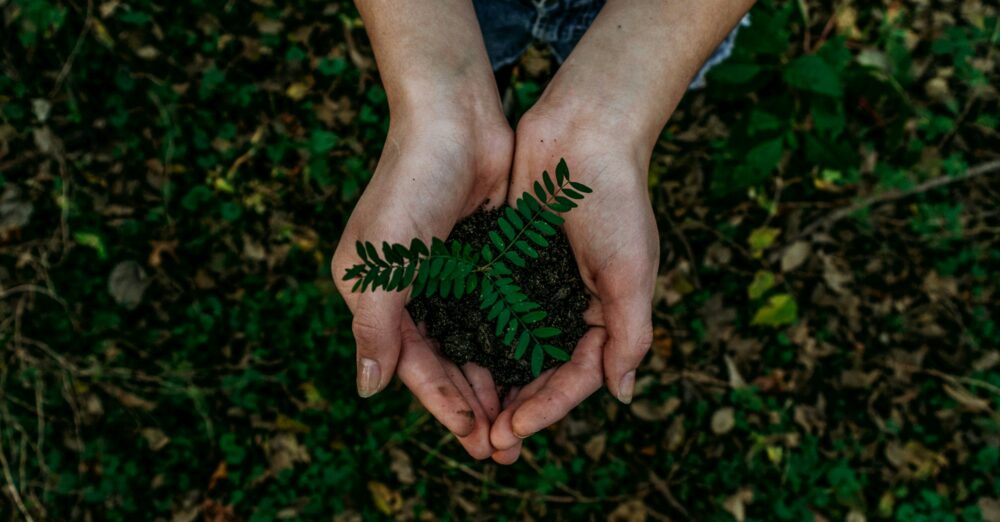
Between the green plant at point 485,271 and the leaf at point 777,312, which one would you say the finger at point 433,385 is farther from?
the leaf at point 777,312

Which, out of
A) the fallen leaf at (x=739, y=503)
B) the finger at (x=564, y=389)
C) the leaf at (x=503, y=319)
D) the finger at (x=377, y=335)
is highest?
the leaf at (x=503, y=319)

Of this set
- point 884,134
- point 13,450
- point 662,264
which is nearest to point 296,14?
point 662,264

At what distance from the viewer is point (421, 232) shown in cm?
247

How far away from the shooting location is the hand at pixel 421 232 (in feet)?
8.00

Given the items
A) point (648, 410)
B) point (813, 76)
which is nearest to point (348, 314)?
point (648, 410)

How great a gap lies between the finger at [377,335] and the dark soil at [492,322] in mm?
200

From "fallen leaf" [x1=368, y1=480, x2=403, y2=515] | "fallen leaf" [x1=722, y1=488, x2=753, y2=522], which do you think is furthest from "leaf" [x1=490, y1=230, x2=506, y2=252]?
"fallen leaf" [x1=722, y1=488, x2=753, y2=522]

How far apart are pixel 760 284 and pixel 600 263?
1882 mm

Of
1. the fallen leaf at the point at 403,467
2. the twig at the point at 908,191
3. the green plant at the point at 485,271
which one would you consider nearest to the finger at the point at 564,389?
the green plant at the point at 485,271

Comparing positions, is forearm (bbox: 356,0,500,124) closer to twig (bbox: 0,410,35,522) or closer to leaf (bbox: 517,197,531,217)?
leaf (bbox: 517,197,531,217)

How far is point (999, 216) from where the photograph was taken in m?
4.16

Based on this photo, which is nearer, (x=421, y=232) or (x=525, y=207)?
(x=525, y=207)

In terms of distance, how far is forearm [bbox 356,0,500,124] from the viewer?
8.71 feet

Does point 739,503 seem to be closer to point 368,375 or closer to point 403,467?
point 403,467
